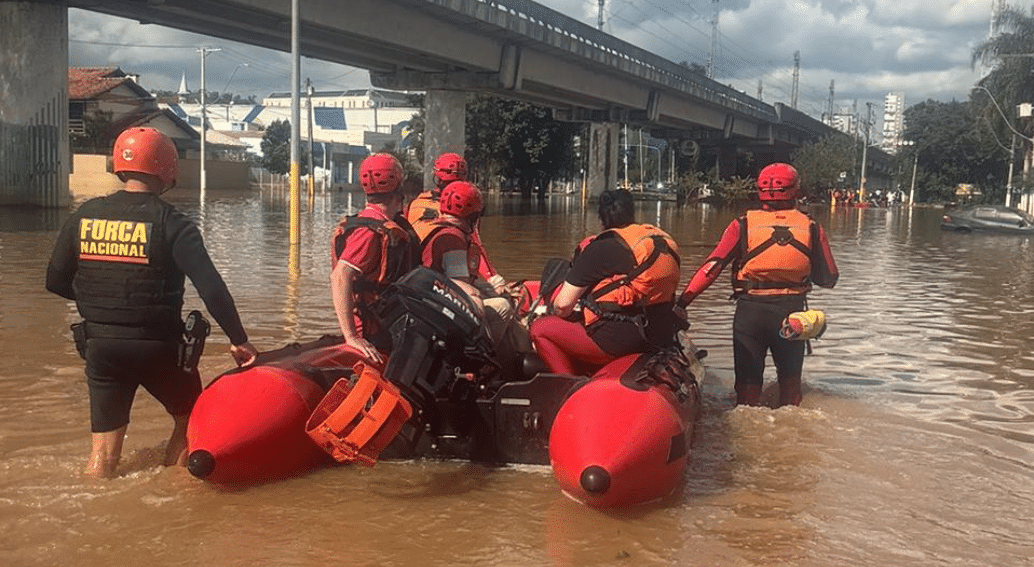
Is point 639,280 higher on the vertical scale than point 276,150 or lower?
lower

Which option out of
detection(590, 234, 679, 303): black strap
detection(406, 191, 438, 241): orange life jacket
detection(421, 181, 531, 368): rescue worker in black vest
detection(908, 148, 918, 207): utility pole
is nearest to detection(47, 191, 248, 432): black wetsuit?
detection(421, 181, 531, 368): rescue worker in black vest

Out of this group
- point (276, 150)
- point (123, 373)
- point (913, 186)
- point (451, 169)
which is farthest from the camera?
point (276, 150)

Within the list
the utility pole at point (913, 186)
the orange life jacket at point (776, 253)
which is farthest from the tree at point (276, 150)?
the orange life jacket at point (776, 253)

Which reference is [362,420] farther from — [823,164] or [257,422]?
[823,164]

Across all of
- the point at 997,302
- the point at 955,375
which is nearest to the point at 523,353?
the point at 955,375

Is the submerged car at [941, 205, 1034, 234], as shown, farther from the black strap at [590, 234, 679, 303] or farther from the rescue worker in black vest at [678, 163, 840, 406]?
the black strap at [590, 234, 679, 303]

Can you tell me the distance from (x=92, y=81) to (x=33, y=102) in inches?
1550

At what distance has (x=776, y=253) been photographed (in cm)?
651

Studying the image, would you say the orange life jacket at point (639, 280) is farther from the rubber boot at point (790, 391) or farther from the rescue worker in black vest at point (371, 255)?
the rubber boot at point (790, 391)

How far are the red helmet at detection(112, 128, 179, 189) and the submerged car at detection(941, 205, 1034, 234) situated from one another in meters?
34.6

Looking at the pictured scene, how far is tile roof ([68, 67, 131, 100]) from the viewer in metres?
58.3

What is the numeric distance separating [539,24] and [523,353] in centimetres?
3528

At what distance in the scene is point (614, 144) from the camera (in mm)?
60969

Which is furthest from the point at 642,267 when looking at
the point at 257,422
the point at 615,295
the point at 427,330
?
the point at 257,422
